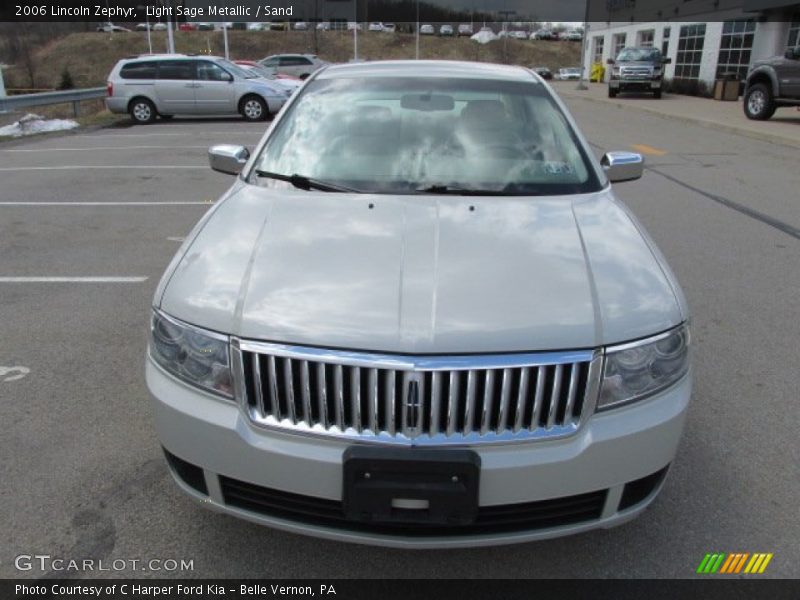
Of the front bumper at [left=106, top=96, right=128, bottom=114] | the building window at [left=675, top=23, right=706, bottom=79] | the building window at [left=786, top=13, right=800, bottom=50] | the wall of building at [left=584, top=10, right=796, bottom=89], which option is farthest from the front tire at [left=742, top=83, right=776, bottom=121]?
the front bumper at [left=106, top=96, right=128, bottom=114]

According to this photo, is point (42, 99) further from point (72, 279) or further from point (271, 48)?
point (271, 48)

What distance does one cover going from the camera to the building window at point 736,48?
2617cm

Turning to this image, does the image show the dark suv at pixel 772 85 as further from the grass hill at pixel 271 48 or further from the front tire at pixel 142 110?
the grass hill at pixel 271 48

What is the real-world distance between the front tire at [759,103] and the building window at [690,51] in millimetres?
13614

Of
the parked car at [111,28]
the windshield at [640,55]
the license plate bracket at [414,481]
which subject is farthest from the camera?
the parked car at [111,28]

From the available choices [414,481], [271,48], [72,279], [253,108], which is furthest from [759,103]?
[271,48]

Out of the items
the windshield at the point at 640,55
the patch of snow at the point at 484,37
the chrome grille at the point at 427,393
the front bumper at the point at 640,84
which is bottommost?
the chrome grille at the point at 427,393

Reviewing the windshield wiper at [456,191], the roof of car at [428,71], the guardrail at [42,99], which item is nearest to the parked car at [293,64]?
the guardrail at [42,99]

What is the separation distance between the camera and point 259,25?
76188 millimetres

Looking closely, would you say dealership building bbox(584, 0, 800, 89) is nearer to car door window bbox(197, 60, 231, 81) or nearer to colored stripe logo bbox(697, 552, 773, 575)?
car door window bbox(197, 60, 231, 81)

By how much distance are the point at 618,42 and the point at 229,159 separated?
141 ft

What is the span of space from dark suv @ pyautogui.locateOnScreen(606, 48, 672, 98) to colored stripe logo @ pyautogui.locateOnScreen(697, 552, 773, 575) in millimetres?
27759

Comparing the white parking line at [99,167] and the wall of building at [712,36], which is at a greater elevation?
the wall of building at [712,36]

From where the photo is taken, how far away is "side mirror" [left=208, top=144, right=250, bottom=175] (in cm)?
380
